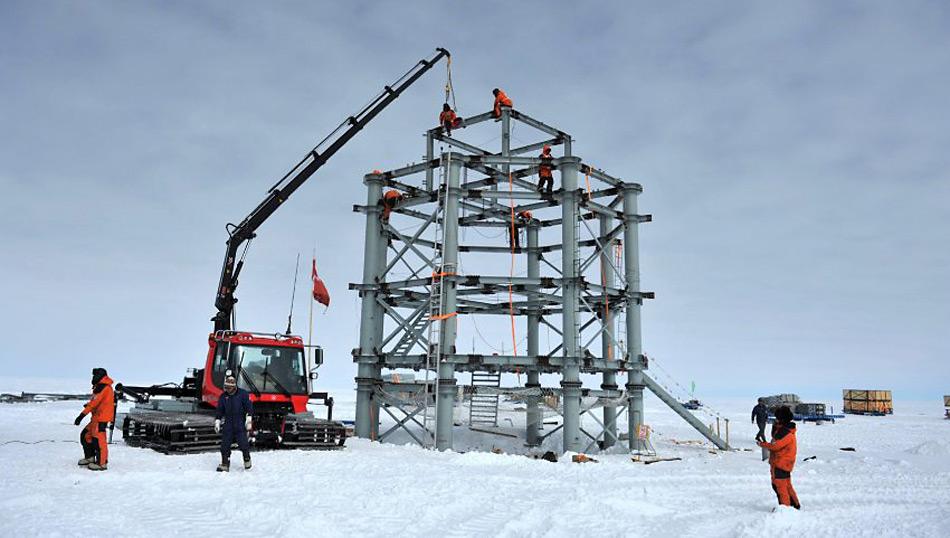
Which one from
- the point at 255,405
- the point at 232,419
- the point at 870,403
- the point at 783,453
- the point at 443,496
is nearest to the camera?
the point at 783,453

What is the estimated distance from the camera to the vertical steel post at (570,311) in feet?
68.8

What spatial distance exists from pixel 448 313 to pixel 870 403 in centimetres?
5324

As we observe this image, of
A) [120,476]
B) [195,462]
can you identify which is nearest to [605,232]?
[195,462]

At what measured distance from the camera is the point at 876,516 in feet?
33.6

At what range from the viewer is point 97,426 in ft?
41.1

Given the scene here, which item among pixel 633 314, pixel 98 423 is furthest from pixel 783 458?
pixel 633 314

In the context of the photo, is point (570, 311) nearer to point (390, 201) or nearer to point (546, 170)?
point (546, 170)

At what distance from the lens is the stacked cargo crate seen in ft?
191

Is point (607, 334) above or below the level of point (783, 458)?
above

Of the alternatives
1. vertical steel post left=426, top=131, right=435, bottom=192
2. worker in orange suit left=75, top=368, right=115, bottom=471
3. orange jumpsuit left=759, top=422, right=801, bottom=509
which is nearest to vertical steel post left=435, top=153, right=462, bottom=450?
vertical steel post left=426, top=131, right=435, bottom=192

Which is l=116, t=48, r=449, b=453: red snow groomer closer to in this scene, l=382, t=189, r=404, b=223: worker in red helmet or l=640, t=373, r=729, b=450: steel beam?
l=382, t=189, r=404, b=223: worker in red helmet

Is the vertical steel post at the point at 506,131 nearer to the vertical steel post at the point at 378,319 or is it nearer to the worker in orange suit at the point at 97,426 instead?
the vertical steel post at the point at 378,319

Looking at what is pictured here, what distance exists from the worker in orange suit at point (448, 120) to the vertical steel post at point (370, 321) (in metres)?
3.16

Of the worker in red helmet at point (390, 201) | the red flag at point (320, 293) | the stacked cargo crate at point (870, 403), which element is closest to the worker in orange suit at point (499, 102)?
the worker in red helmet at point (390, 201)
